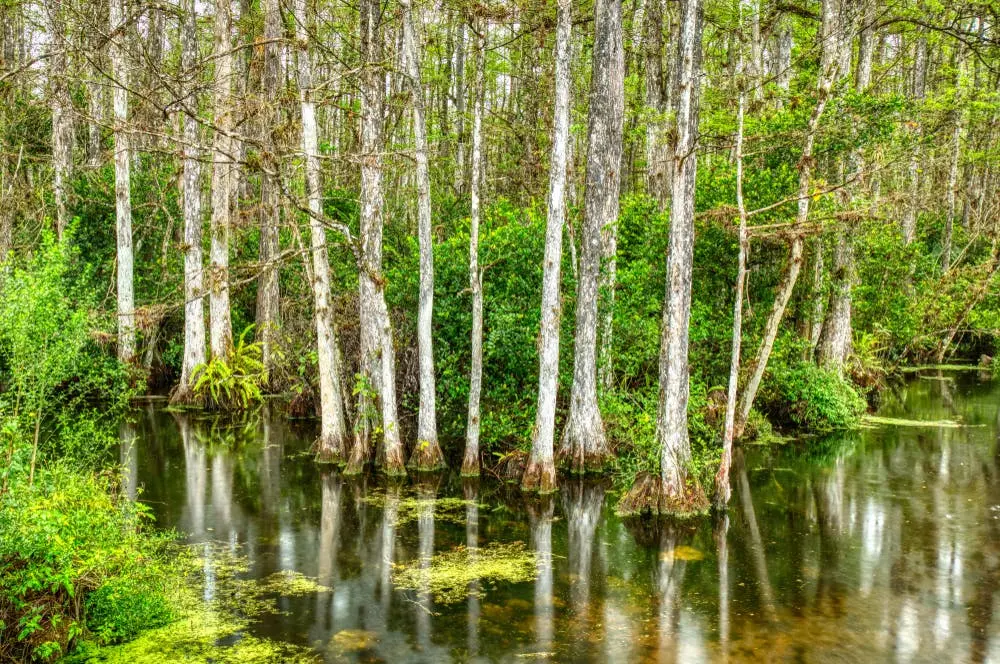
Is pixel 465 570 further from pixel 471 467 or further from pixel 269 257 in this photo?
pixel 269 257

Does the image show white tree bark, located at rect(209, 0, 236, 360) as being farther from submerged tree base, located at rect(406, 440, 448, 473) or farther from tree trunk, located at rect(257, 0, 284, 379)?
submerged tree base, located at rect(406, 440, 448, 473)

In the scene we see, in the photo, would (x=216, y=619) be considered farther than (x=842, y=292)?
No

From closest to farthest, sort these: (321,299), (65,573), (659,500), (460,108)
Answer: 1. (65,573)
2. (659,500)
3. (321,299)
4. (460,108)

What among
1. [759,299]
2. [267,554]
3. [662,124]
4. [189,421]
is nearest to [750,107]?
[759,299]

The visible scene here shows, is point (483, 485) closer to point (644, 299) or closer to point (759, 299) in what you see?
point (644, 299)

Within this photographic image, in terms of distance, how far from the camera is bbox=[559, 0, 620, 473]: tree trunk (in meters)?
13.9

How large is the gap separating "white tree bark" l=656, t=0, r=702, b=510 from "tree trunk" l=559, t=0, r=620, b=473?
221 centimetres

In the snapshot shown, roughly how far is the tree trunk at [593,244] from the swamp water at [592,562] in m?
1.11

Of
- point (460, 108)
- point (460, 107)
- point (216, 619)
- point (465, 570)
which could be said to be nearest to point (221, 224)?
point (460, 107)

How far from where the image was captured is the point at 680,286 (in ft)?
38.6

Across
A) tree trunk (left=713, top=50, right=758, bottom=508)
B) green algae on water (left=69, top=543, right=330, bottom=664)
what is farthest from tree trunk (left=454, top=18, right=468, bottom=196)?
green algae on water (left=69, top=543, right=330, bottom=664)

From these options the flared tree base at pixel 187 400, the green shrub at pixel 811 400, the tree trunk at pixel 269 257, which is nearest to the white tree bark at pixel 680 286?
the green shrub at pixel 811 400

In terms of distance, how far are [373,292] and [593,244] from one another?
4.01m

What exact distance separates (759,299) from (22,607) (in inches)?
556
